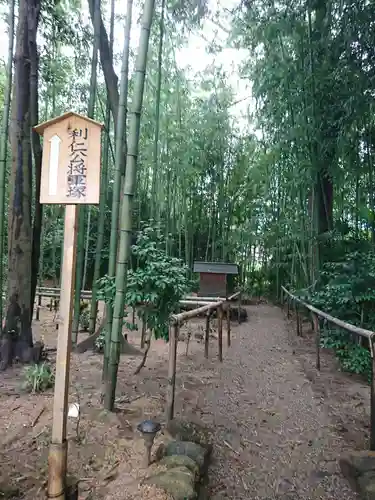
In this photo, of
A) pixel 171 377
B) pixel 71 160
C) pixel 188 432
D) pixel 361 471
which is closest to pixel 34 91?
pixel 71 160

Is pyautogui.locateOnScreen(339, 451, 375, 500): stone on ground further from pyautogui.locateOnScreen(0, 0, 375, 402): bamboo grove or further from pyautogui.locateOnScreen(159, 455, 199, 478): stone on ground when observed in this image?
pyautogui.locateOnScreen(0, 0, 375, 402): bamboo grove

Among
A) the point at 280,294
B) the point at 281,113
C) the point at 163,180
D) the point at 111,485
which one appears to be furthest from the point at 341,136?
the point at 280,294

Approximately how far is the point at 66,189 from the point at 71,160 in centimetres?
14

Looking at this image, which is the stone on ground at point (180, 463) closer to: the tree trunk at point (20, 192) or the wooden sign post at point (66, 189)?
the wooden sign post at point (66, 189)

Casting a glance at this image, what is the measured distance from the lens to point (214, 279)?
7.91 metres

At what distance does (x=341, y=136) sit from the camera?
399cm

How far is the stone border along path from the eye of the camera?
2.12m

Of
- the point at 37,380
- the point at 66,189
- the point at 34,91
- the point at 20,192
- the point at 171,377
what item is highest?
the point at 34,91

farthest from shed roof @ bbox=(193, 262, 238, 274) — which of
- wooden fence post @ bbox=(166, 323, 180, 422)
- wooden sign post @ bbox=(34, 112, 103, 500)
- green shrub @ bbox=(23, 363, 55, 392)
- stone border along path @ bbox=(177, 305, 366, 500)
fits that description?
wooden sign post @ bbox=(34, 112, 103, 500)

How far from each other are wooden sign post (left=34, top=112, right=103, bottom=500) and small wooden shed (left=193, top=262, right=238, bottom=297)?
6.26m

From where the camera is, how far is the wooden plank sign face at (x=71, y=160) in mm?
1671

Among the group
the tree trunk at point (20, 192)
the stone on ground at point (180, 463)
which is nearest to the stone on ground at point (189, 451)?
the stone on ground at point (180, 463)

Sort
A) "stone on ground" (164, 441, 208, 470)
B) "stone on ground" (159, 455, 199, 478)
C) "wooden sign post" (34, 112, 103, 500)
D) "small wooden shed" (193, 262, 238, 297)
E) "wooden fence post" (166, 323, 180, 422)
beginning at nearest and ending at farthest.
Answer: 1. "wooden sign post" (34, 112, 103, 500)
2. "stone on ground" (159, 455, 199, 478)
3. "stone on ground" (164, 441, 208, 470)
4. "wooden fence post" (166, 323, 180, 422)
5. "small wooden shed" (193, 262, 238, 297)

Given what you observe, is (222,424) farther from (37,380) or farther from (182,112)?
(182,112)
